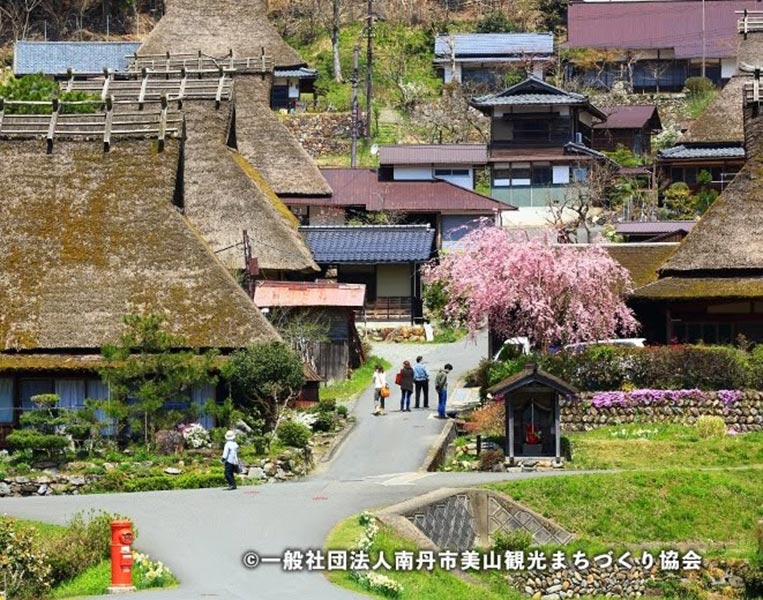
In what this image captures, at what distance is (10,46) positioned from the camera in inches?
3713

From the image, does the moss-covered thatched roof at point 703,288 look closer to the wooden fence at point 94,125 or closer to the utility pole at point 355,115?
the wooden fence at point 94,125

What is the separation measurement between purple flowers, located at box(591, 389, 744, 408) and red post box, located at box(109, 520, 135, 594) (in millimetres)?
16951

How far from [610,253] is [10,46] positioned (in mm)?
48885

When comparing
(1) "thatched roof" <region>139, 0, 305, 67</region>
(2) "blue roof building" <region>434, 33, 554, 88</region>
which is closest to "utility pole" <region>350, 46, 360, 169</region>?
(2) "blue roof building" <region>434, 33, 554, 88</region>

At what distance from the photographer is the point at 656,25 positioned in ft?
306

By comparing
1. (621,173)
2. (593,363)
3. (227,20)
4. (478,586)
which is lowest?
(478,586)

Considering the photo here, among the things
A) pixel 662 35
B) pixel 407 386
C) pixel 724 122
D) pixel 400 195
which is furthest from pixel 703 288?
pixel 662 35

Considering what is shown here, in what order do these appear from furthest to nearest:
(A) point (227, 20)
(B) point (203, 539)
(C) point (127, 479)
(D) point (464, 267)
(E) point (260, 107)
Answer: (A) point (227, 20)
(E) point (260, 107)
(D) point (464, 267)
(C) point (127, 479)
(B) point (203, 539)

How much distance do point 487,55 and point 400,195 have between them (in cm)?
2124

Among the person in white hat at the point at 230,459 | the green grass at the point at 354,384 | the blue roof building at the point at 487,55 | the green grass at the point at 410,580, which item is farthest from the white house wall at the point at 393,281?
the blue roof building at the point at 487,55

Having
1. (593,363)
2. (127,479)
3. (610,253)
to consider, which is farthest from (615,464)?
(610,253)

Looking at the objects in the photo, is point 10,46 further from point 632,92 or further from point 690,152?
point 690,152

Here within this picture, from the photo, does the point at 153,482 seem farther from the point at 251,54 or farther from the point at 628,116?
the point at 628,116

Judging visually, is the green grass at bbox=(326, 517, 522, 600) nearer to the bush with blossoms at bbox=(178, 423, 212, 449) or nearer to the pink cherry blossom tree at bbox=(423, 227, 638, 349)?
the bush with blossoms at bbox=(178, 423, 212, 449)
